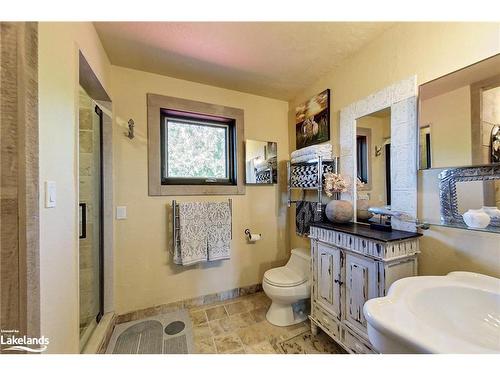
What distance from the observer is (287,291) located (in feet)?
5.21

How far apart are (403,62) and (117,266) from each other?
8.68ft

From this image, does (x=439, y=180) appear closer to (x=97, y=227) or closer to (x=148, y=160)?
(x=148, y=160)

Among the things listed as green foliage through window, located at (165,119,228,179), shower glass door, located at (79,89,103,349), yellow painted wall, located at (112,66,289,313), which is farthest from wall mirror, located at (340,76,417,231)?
shower glass door, located at (79,89,103,349)

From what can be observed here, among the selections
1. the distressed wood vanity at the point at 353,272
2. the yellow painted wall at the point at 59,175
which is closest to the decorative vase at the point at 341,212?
the distressed wood vanity at the point at 353,272

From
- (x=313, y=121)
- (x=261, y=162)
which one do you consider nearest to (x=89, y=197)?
(x=261, y=162)

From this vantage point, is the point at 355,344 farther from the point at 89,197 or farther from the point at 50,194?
the point at 89,197

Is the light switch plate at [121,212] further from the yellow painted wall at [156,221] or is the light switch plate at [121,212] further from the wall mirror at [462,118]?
the wall mirror at [462,118]

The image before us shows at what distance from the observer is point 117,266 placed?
168 cm

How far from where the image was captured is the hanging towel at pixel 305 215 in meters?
1.87

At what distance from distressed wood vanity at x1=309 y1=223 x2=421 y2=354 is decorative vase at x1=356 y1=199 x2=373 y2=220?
0.09 metres

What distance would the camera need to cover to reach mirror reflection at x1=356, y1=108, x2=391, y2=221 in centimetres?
137

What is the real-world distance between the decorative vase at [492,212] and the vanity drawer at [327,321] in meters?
1.02

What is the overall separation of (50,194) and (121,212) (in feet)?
3.23
